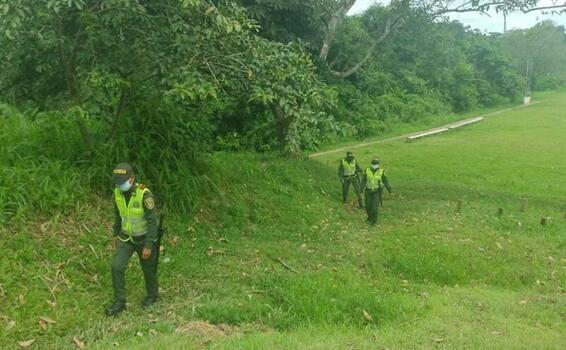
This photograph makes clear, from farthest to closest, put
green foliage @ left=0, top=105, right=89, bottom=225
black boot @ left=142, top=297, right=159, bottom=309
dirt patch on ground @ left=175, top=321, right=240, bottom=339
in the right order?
1. green foliage @ left=0, top=105, right=89, bottom=225
2. black boot @ left=142, top=297, right=159, bottom=309
3. dirt patch on ground @ left=175, top=321, right=240, bottom=339

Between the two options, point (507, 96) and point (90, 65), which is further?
point (507, 96)

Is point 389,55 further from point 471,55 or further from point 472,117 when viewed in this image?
point 471,55

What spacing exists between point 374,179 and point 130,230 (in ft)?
20.7

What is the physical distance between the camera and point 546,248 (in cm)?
1128

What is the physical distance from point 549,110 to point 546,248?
42300 mm

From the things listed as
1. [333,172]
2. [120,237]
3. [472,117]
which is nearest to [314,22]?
[333,172]

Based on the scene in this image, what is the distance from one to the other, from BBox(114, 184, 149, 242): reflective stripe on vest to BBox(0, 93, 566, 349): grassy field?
0.94m

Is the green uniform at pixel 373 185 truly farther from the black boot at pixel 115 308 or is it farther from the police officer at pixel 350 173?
the black boot at pixel 115 308

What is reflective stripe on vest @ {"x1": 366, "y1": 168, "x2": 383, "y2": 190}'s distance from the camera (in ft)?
37.8

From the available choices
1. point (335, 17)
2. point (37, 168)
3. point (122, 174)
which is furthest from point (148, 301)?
point (335, 17)

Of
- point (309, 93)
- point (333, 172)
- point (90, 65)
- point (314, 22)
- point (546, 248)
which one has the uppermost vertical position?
point (314, 22)

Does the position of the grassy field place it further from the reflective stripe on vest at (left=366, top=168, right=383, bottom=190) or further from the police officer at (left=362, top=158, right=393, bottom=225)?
the reflective stripe on vest at (left=366, top=168, right=383, bottom=190)

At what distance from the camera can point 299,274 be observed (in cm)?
800

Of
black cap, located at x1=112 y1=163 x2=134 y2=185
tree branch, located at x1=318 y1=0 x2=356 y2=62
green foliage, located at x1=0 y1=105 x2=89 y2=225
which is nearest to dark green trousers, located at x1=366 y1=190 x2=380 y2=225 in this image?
green foliage, located at x1=0 y1=105 x2=89 y2=225
